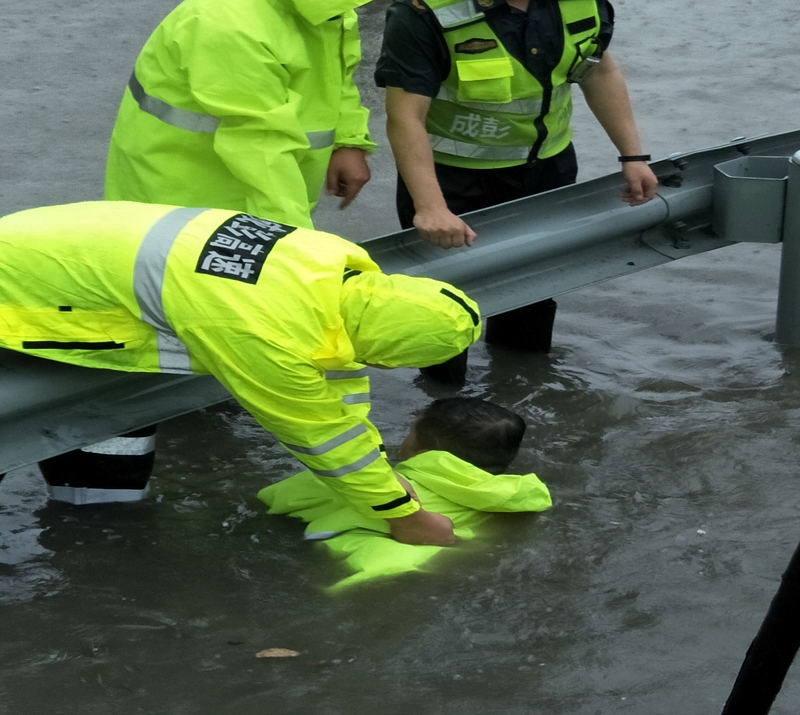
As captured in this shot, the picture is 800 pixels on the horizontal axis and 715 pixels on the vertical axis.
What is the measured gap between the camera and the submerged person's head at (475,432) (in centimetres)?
391

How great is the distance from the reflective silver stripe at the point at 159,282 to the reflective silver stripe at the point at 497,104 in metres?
1.48

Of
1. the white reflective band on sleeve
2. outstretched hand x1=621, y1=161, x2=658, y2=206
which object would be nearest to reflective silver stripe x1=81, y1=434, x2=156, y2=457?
the white reflective band on sleeve

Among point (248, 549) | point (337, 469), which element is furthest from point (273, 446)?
point (337, 469)

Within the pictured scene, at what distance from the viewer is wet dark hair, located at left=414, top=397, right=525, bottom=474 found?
12.8 ft

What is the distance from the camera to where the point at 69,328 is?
10.5ft

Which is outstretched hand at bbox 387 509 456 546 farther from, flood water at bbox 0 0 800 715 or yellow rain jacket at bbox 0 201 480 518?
yellow rain jacket at bbox 0 201 480 518

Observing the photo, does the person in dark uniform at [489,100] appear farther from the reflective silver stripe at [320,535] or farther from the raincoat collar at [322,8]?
the reflective silver stripe at [320,535]

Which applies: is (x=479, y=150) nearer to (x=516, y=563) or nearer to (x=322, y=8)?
(x=322, y=8)

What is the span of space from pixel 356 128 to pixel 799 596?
2.56 m

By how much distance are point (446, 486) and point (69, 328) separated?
50.5 inches

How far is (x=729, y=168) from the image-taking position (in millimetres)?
4887

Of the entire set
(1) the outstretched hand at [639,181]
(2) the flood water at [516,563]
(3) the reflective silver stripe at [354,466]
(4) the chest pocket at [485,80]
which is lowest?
(2) the flood water at [516,563]

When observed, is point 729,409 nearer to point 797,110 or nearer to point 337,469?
point 337,469

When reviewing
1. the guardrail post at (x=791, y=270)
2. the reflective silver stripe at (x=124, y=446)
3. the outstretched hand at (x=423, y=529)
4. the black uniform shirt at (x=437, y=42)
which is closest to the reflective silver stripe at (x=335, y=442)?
the outstretched hand at (x=423, y=529)
